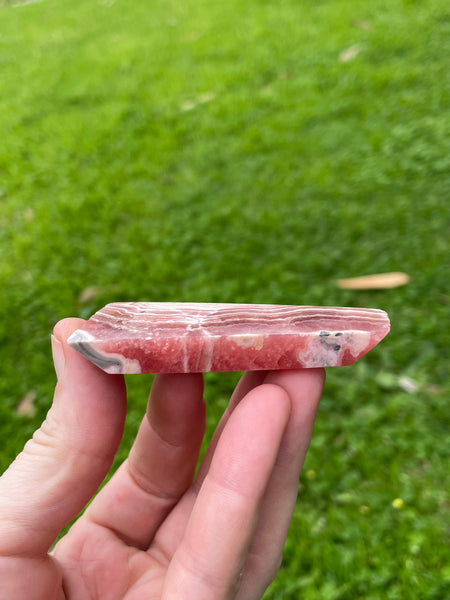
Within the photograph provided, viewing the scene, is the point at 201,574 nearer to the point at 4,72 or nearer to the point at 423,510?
the point at 423,510

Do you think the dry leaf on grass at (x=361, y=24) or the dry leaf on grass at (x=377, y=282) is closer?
the dry leaf on grass at (x=377, y=282)

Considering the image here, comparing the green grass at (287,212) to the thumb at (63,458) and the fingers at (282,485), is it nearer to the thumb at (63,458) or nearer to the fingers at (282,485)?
the fingers at (282,485)

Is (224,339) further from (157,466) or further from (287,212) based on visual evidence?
(287,212)

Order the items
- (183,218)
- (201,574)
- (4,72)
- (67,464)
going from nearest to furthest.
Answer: (201,574) < (67,464) < (183,218) < (4,72)

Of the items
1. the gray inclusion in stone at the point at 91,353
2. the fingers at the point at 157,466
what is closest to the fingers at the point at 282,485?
the fingers at the point at 157,466

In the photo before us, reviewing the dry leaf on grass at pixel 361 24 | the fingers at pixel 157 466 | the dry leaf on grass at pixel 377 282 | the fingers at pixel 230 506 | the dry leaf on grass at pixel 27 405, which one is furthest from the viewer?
the dry leaf on grass at pixel 361 24

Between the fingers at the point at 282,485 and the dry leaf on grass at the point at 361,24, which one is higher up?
the dry leaf on grass at the point at 361,24

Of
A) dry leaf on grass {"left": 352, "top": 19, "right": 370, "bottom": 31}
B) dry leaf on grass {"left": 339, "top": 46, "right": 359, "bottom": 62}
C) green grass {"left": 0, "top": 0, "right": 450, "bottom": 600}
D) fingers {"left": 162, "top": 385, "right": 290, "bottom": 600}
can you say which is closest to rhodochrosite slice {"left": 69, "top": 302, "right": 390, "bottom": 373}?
fingers {"left": 162, "top": 385, "right": 290, "bottom": 600}

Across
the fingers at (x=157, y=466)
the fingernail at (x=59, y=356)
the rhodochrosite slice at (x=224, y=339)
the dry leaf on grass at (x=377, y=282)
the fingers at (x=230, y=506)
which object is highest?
the fingernail at (x=59, y=356)

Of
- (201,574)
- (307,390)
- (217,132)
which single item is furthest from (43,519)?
(217,132)
